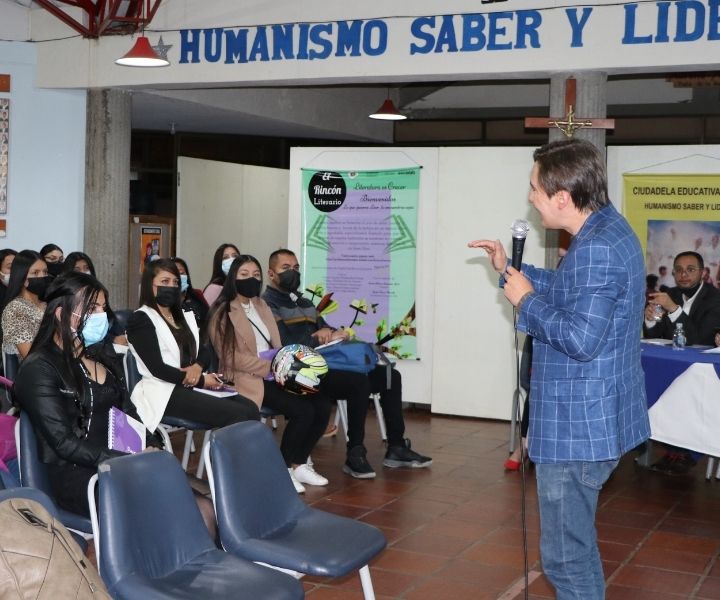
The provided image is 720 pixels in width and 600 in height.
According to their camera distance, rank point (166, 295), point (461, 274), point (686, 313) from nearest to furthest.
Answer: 1. point (166, 295)
2. point (686, 313)
3. point (461, 274)

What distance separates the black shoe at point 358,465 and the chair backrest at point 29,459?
269cm

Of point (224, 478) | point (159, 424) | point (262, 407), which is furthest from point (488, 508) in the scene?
point (224, 478)

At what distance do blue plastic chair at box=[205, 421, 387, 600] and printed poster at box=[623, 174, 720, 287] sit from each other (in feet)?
14.8


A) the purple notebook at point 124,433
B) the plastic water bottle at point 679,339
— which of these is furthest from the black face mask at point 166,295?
the plastic water bottle at point 679,339

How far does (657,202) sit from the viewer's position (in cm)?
711

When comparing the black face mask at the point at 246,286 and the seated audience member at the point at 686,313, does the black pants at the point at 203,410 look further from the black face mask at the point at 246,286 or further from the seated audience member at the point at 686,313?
the seated audience member at the point at 686,313

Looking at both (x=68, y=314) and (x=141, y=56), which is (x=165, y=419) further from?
(x=141, y=56)

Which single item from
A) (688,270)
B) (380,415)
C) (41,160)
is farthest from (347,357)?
(41,160)

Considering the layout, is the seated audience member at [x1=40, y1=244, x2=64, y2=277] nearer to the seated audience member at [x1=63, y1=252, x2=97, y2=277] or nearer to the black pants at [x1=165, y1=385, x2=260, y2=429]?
the seated audience member at [x1=63, y1=252, x2=97, y2=277]

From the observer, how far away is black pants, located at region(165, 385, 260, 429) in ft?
16.4

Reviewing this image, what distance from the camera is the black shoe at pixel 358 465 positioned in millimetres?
5867

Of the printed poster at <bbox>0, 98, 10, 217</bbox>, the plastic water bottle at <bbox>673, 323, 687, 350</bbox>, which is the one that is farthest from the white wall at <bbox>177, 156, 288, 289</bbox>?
the plastic water bottle at <bbox>673, 323, 687, 350</bbox>

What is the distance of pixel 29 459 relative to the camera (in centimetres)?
339

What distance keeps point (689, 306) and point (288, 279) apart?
99.5 inches
